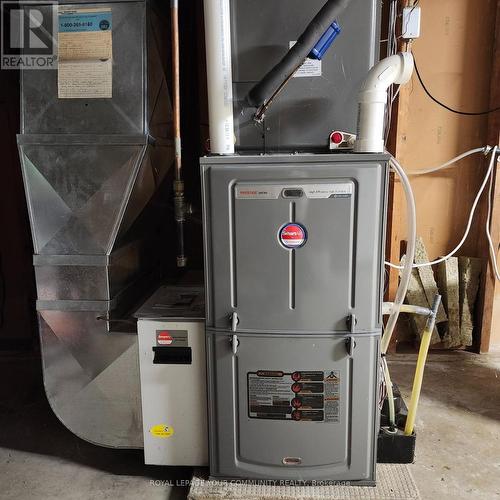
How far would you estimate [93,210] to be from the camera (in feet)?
5.46

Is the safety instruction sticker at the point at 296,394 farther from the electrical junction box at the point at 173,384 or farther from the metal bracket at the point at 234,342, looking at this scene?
the electrical junction box at the point at 173,384

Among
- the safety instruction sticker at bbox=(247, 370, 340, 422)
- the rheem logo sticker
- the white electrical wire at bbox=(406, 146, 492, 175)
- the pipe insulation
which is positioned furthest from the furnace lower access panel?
the white electrical wire at bbox=(406, 146, 492, 175)

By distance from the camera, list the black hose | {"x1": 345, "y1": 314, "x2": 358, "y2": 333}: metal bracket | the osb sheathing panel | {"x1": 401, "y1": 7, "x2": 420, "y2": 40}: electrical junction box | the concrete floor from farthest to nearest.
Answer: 1. the osb sheathing panel
2. {"x1": 401, "y1": 7, "x2": 420, "y2": 40}: electrical junction box
3. the concrete floor
4. {"x1": 345, "y1": 314, "x2": 358, "y2": 333}: metal bracket
5. the black hose

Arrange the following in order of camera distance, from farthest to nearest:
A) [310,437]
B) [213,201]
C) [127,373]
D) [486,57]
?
[486,57] < [127,373] < [310,437] < [213,201]

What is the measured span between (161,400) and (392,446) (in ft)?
2.94

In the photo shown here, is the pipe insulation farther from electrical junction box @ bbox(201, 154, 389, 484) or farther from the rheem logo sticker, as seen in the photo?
the rheem logo sticker

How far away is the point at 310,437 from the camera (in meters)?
1.60

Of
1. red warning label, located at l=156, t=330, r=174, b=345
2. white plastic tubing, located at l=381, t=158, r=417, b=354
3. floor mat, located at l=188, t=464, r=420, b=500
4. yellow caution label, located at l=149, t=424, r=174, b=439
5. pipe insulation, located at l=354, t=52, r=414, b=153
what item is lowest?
floor mat, located at l=188, t=464, r=420, b=500

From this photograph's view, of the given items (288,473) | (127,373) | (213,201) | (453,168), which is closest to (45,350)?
(127,373)

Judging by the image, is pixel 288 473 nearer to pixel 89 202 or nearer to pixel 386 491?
pixel 386 491

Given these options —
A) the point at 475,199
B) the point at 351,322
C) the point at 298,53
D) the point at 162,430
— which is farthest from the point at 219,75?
the point at 475,199

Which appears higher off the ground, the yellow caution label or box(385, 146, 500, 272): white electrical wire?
box(385, 146, 500, 272): white electrical wire

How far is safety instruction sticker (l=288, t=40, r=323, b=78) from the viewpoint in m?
1.55

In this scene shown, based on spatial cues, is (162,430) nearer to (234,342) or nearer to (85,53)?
(234,342)
